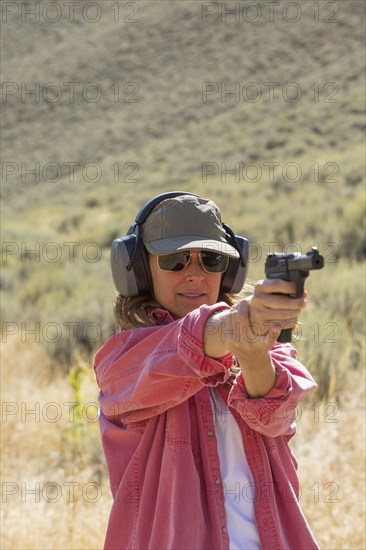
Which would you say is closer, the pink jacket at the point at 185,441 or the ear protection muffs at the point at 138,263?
the pink jacket at the point at 185,441

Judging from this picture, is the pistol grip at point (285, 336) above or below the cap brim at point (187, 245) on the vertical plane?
below

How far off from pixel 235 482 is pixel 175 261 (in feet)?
2.37

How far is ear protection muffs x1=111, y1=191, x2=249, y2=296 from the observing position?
2.62 metres

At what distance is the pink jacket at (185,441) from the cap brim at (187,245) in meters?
0.25

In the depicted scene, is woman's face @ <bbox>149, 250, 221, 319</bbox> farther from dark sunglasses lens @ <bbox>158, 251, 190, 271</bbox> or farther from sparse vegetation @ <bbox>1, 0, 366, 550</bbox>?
sparse vegetation @ <bbox>1, 0, 366, 550</bbox>

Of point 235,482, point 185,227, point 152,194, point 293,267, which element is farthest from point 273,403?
point 152,194

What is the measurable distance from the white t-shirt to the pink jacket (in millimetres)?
21

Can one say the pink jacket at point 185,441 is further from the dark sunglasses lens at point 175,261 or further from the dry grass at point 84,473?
the dry grass at point 84,473

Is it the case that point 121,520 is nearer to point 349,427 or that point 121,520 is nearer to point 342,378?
point 349,427

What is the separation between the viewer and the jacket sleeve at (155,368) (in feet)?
6.98

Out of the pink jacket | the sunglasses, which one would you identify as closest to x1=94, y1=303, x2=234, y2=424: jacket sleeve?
the pink jacket

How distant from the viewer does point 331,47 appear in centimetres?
3694

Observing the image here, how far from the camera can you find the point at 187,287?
8.39 ft

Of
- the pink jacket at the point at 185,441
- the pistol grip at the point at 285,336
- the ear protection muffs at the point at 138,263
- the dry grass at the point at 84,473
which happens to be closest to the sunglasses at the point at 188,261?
the ear protection muffs at the point at 138,263
